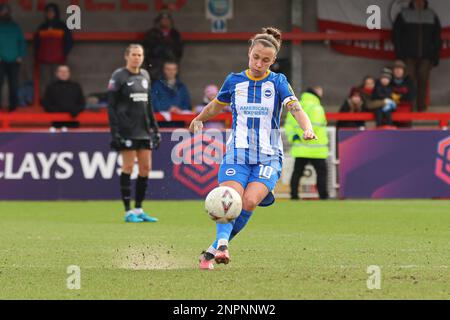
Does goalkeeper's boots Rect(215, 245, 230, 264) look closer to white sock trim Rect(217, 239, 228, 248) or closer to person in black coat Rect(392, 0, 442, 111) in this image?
white sock trim Rect(217, 239, 228, 248)

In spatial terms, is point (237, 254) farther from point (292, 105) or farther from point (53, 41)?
point (53, 41)

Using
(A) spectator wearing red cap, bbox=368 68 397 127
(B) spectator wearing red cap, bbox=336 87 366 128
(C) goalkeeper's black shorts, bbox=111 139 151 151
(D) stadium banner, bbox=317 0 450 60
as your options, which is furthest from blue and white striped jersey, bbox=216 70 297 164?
(D) stadium banner, bbox=317 0 450 60

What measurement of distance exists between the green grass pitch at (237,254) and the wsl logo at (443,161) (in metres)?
2.30

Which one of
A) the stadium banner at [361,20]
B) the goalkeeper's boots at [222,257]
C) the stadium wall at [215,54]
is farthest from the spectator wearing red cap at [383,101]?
the goalkeeper's boots at [222,257]

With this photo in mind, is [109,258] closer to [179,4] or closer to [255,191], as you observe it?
[255,191]

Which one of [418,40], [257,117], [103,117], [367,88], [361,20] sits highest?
[361,20]

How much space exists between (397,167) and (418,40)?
4.36 metres

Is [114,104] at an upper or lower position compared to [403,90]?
lower

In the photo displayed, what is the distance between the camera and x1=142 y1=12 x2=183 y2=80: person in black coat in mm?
20938

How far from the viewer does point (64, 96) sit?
2019cm

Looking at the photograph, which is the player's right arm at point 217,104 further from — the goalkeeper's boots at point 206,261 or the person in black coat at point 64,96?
the person in black coat at point 64,96

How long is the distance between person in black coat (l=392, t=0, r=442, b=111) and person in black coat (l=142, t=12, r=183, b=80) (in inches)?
168

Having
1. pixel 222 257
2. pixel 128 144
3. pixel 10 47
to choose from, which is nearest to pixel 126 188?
pixel 128 144

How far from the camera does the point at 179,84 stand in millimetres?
19859
